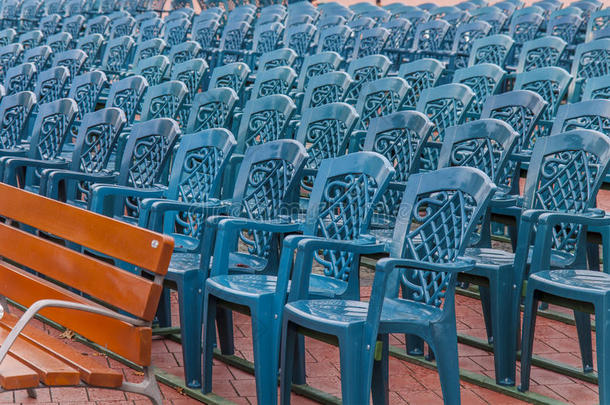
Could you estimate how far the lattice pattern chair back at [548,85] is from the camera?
252 inches

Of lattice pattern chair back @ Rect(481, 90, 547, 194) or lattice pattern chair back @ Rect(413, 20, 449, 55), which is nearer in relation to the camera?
lattice pattern chair back @ Rect(481, 90, 547, 194)

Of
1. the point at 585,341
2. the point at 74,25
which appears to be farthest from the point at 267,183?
the point at 74,25

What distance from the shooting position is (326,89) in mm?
7109

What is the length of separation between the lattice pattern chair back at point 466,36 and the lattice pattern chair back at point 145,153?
17.0 feet

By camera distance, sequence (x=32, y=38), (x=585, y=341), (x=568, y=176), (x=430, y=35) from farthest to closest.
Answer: (x=32, y=38)
(x=430, y=35)
(x=568, y=176)
(x=585, y=341)

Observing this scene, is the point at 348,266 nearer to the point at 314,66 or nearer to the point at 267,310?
the point at 267,310

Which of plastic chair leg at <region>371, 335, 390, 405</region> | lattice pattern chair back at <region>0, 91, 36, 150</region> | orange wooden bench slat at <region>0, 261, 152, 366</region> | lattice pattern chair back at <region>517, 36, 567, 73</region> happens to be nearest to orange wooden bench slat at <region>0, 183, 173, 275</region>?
orange wooden bench slat at <region>0, 261, 152, 366</region>

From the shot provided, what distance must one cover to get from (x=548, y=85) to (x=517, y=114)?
97cm

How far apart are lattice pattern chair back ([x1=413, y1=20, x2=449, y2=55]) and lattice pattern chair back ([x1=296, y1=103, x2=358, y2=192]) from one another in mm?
4947

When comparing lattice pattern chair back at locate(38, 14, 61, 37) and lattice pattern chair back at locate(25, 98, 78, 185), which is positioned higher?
lattice pattern chair back at locate(38, 14, 61, 37)

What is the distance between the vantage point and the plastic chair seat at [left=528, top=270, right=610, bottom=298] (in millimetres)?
3707

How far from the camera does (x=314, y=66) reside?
329 inches

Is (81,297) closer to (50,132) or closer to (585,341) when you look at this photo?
(585,341)

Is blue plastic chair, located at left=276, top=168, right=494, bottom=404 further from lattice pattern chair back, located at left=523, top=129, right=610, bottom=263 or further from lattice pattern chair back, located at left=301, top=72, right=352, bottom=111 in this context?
lattice pattern chair back, located at left=301, top=72, right=352, bottom=111
